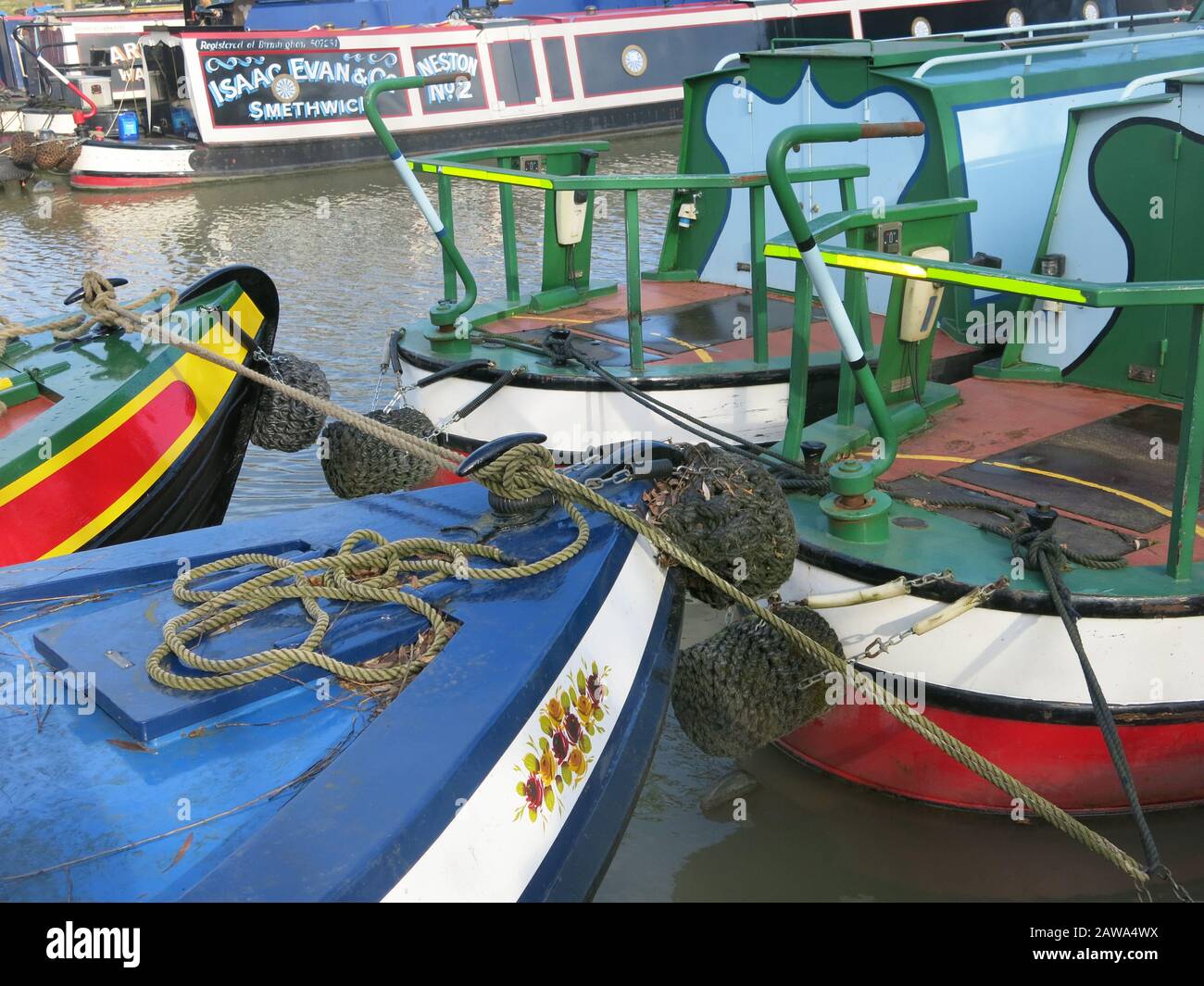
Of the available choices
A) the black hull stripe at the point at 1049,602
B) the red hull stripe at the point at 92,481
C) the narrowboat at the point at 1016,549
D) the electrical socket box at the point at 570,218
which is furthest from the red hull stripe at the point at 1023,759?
the electrical socket box at the point at 570,218

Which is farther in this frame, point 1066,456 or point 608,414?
point 608,414

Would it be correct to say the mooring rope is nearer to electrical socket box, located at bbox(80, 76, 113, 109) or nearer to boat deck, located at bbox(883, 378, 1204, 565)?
boat deck, located at bbox(883, 378, 1204, 565)

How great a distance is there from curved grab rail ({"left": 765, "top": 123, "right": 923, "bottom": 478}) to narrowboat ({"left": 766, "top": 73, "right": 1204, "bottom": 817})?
1 cm

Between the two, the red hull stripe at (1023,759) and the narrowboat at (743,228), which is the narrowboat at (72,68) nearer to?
the narrowboat at (743,228)

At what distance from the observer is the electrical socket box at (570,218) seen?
757 cm

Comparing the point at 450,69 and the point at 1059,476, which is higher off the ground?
the point at 450,69

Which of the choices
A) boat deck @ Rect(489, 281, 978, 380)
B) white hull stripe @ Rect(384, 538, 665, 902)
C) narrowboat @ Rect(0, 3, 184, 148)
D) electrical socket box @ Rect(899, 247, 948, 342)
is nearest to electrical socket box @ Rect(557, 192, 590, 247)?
boat deck @ Rect(489, 281, 978, 380)

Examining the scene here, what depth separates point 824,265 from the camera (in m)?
4.50

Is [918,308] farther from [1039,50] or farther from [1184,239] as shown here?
[1039,50]

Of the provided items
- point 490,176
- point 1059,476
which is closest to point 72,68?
point 490,176

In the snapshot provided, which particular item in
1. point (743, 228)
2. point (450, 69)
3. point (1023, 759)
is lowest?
point (1023, 759)

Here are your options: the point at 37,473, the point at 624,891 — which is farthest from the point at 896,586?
the point at 37,473

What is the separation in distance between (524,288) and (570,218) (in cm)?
473
